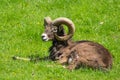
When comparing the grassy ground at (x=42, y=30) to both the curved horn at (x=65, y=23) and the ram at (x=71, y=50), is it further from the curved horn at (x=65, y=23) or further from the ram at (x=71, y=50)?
the curved horn at (x=65, y=23)

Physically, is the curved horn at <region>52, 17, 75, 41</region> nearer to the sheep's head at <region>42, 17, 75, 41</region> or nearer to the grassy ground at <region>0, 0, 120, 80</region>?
the sheep's head at <region>42, 17, 75, 41</region>

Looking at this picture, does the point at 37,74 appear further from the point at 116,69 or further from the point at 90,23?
the point at 90,23

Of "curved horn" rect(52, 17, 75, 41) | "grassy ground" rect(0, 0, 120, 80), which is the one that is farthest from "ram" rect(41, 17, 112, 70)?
"grassy ground" rect(0, 0, 120, 80)

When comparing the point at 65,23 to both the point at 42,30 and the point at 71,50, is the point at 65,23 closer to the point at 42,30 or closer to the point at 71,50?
the point at 71,50

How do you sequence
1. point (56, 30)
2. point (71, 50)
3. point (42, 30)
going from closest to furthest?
point (71, 50) → point (56, 30) → point (42, 30)

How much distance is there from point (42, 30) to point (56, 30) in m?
2.56

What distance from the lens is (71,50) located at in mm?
13664

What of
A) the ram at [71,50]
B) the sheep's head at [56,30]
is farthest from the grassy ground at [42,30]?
the sheep's head at [56,30]

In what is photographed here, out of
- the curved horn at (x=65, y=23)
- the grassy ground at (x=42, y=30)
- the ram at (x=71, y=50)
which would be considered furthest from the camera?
the curved horn at (x=65, y=23)

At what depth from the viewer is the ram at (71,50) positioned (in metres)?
13.0

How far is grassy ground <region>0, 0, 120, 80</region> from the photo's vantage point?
484 inches

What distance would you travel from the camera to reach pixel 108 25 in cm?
1755

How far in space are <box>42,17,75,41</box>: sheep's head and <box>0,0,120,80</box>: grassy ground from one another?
33.4 inches

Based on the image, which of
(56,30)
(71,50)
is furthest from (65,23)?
(71,50)
